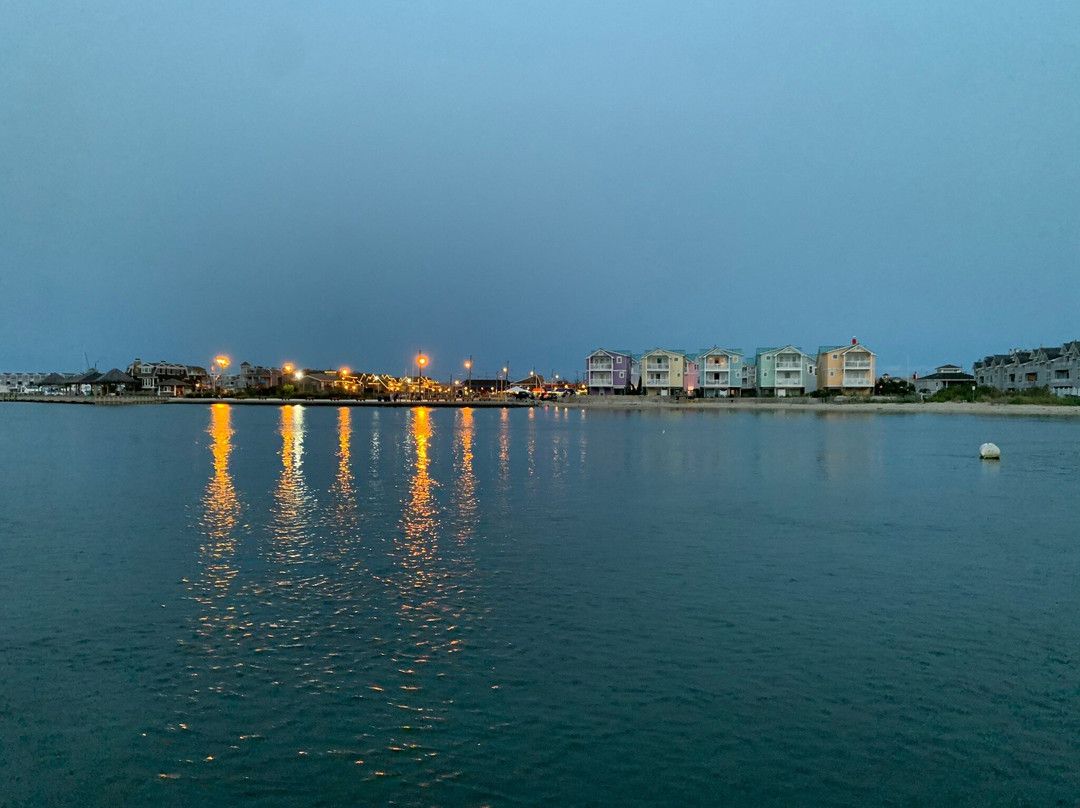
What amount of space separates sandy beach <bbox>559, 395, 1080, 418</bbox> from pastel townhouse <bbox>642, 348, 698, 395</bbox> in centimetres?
478

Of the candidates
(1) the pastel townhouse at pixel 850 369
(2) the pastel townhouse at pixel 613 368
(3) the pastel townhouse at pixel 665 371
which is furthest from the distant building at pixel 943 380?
(2) the pastel townhouse at pixel 613 368

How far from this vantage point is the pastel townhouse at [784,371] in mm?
124875

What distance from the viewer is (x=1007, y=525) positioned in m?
23.5

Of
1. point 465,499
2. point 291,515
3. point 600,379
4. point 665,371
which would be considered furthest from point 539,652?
point 600,379

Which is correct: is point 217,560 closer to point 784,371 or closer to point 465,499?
point 465,499

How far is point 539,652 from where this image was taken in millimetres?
12320

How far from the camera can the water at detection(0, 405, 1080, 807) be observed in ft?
28.5

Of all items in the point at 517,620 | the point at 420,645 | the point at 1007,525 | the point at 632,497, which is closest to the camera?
the point at 420,645

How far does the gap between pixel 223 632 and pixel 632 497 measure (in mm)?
18262

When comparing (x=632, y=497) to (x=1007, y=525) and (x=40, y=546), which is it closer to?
(x=1007, y=525)

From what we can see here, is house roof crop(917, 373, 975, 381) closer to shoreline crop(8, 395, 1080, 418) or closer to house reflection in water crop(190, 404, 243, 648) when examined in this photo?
shoreline crop(8, 395, 1080, 418)

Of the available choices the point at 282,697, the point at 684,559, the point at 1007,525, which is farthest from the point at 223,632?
the point at 1007,525

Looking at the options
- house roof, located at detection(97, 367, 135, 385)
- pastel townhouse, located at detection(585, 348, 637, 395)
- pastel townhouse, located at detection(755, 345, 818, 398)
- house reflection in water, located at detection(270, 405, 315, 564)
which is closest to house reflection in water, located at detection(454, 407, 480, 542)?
house reflection in water, located at detection(270, 405, 315, 564)

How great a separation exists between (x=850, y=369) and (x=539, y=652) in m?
120
